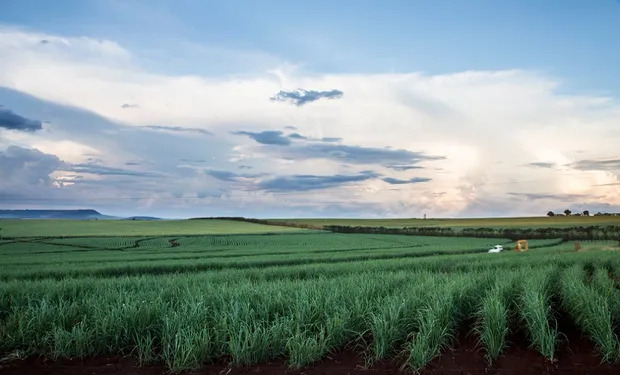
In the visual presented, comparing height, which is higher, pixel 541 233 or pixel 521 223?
pixel 521 223

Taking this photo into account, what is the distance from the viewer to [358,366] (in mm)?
6938

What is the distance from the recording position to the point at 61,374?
683 centimetres

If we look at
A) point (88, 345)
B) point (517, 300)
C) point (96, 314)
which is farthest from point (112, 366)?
point (517, 300)

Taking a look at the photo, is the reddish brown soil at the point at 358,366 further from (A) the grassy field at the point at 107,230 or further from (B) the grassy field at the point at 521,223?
(B) the grassy field at the point at 521,223

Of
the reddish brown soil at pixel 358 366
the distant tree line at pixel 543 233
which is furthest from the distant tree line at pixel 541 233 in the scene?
the reddish brown soil at pixel 358 366

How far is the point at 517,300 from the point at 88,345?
7812mm

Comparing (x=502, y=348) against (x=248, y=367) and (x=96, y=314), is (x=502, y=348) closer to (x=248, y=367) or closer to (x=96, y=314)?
(x=248, y=367)

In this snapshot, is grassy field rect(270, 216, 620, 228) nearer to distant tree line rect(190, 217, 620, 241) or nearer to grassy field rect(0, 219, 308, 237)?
distant tree line rect(190, 217, 620, 241)

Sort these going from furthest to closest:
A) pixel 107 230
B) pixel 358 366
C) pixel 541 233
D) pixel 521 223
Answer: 1. pixel 521 223
2. pixel 107 230
3. pixel 541 233
4. pixel 358 366

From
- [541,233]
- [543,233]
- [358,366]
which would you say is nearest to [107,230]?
[541,233]

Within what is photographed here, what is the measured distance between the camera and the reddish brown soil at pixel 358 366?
22.5ft

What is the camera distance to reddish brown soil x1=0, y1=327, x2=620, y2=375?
6.85 meters

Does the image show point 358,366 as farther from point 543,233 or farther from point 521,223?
point 521,223

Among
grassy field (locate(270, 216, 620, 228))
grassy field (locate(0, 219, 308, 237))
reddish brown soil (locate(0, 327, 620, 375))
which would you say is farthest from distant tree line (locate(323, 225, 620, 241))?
reddish brown soil (locate(0, 327, 620, 375))
